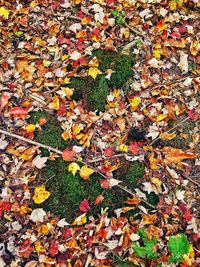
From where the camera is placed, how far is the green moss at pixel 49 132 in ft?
14.9

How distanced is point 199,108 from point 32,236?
2584mm

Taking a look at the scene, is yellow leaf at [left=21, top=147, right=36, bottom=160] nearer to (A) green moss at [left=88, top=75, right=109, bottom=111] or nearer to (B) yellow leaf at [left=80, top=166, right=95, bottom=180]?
(B) yellow leaf at [left=80, top=166, right=95, bottom=180]

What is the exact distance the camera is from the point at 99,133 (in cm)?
463

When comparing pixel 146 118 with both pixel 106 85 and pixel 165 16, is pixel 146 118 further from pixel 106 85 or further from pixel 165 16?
pixel 165 16

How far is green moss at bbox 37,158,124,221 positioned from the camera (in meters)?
4.18

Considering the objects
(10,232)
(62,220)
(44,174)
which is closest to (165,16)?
(44,174)

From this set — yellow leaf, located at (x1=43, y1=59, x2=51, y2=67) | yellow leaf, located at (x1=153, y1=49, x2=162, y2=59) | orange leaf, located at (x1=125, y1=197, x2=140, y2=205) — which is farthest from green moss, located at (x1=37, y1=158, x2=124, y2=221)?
yellow leaf, located at (x1=153, y1=49, x2=162, y2=59)

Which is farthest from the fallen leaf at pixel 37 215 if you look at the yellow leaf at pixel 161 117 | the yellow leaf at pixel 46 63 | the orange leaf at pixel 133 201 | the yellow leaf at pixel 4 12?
the yellow leaf at pixel 4 12

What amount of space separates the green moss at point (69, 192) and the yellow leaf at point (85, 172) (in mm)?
41

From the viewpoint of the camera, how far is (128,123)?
4.73 meters

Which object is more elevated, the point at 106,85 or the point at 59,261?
the point at 106,85

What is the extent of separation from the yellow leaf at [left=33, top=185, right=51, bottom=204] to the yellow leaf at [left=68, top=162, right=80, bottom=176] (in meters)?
0.36

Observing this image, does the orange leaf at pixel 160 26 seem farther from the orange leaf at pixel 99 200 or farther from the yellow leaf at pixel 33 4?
the orange leaf at pixel 99 200

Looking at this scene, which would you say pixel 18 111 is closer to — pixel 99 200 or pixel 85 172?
pixel 85 172
